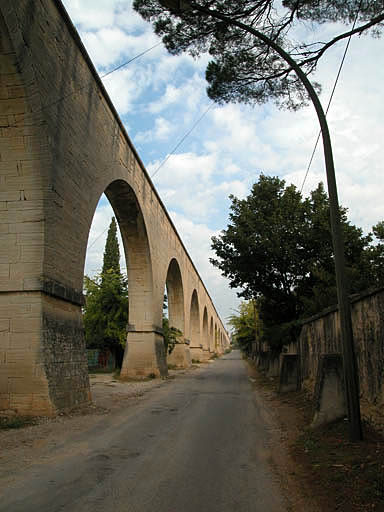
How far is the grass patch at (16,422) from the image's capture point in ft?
18.2

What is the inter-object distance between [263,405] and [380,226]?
528 centimetres

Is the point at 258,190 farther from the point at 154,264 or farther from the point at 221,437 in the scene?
the point at 221,437

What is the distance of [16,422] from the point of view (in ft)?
18.5

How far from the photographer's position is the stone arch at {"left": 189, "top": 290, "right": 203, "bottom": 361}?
104 feet

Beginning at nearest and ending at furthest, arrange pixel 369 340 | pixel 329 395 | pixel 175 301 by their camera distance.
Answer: pixel 369 340 < pixel 329 395 < pixel 175 301

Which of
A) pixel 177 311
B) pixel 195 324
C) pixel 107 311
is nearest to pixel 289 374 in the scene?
pixel 107 311

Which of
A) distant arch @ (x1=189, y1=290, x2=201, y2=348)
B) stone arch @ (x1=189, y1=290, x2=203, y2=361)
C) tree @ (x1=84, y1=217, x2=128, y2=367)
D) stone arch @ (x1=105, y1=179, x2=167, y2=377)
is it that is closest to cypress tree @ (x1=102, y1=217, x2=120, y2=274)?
stone arch @ (x1=189, y1=290, x2=203, y2=361)

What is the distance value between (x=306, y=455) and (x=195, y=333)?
96.1 ft

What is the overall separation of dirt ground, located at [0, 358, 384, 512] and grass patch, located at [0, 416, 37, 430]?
0.09m

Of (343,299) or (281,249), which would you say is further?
(281,249)

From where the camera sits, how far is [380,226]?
995 cm

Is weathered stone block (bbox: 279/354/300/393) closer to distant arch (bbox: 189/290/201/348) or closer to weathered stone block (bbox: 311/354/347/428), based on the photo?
weathered stone block (bbox: 311/354/347/428)

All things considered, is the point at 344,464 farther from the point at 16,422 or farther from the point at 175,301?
the point at 175,301

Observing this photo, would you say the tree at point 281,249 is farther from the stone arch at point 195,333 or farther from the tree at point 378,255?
the stone arch at point 195,333
